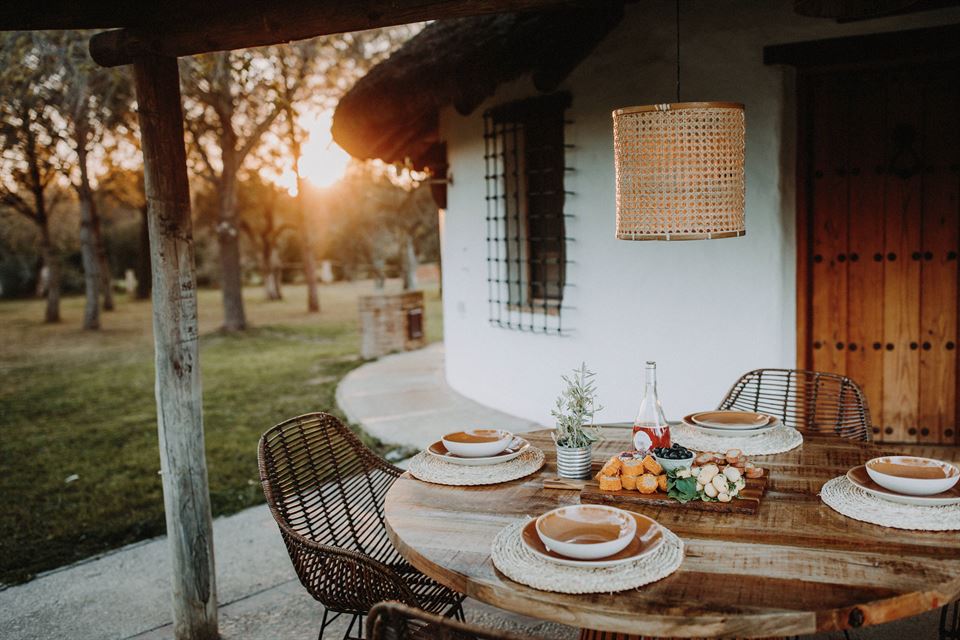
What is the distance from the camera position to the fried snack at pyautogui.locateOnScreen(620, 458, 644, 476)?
2098 millimetres

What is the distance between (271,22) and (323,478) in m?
1.68

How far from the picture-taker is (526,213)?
584 cm

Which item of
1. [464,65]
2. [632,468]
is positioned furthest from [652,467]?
[464,65]

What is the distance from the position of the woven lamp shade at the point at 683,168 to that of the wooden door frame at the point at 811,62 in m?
2.33

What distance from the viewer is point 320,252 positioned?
31.6 meters

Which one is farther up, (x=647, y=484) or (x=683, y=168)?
(x=683, y=168)

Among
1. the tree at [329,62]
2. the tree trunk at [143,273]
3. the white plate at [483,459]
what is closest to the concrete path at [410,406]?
the white plate at [483,459]

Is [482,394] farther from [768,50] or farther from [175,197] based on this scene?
[175,197]

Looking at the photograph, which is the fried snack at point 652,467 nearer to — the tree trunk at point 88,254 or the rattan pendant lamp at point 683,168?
the rattan pendant lamp at point 683,168

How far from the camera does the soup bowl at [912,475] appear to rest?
75.0 inches

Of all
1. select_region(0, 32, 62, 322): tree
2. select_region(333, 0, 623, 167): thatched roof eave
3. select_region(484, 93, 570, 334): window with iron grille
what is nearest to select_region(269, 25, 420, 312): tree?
select_region(0, 32, 62, 322): tree

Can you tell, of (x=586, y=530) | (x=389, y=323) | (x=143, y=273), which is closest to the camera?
(x=586, y=530)

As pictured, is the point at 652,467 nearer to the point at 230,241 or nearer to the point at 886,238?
the point at 886,238

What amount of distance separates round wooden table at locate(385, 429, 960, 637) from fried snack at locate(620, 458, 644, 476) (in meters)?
0.11
